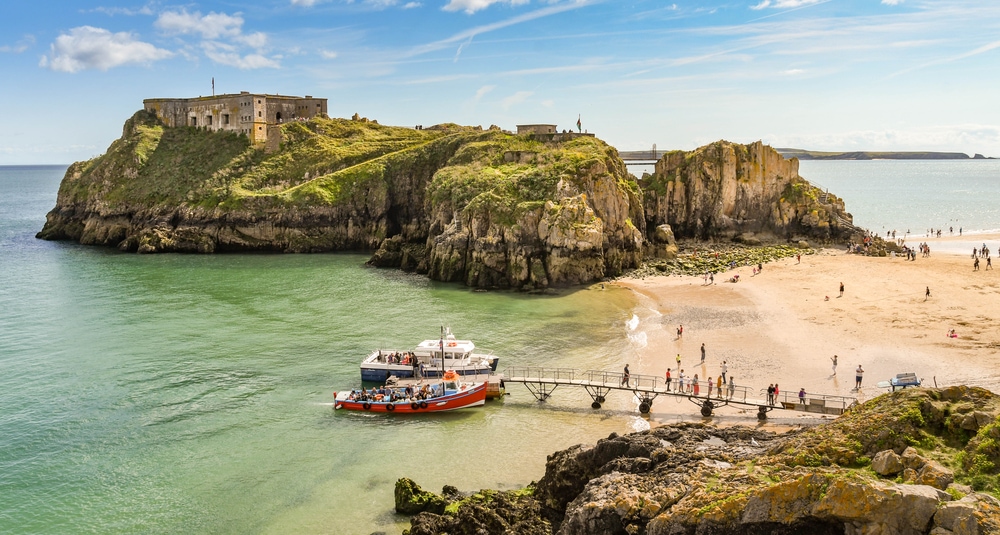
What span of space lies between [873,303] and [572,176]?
96.0 feet

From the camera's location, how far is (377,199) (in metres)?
92.2

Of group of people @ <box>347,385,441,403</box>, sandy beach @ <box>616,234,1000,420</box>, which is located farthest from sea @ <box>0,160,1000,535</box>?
sandy beach @ <box>616,234,1000,420</box>

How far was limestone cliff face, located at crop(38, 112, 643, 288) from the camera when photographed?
63.7 m

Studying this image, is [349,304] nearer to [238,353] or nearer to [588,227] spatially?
[238,353]

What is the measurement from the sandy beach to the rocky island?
10.0 m

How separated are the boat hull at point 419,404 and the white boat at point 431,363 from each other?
110 inches

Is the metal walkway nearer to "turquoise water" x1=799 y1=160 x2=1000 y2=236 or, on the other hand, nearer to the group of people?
the group of people

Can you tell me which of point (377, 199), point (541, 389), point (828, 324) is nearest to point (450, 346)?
point (541, 389)

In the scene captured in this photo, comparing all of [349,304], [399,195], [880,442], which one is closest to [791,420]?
[880,442]

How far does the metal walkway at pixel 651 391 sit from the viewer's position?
3159 cm

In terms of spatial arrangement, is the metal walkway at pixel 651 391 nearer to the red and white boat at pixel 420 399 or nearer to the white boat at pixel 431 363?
the white boat at pixel 431 363

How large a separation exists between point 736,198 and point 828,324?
132ft

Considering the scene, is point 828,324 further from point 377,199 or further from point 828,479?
point 377,199

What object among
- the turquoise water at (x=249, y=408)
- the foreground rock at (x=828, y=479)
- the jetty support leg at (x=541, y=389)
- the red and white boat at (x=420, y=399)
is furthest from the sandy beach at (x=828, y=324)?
the foreground rock at (x=828, y=479)
